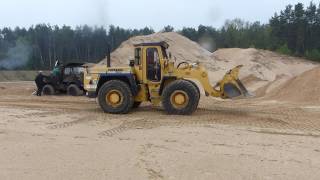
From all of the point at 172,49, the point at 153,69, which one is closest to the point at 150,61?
the point at 153,69

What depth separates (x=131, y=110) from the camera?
647 inches

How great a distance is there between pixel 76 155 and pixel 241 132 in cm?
423

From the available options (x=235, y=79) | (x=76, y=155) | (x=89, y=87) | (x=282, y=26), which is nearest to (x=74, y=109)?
(x=89, y=87)

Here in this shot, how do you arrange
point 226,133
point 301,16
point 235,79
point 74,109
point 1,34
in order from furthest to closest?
point 1,34, point 301,16, point 74,109, point 235,79, point 226,133

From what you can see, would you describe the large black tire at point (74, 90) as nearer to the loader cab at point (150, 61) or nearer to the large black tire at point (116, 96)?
the large black tire at point (116, 96)

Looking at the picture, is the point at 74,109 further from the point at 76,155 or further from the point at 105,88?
the point at 76,155

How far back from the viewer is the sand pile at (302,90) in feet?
63.8

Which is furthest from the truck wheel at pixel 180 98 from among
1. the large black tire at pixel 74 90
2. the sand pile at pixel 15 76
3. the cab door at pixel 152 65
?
the sand pile at pixel 15 76

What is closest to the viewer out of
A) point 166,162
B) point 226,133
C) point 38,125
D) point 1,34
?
point 166,162

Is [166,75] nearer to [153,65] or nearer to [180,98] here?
[153,65]

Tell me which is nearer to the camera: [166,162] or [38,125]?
[166,162]

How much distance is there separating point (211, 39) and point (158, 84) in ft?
153

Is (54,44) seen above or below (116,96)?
above

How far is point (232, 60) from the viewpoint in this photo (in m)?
38.9
